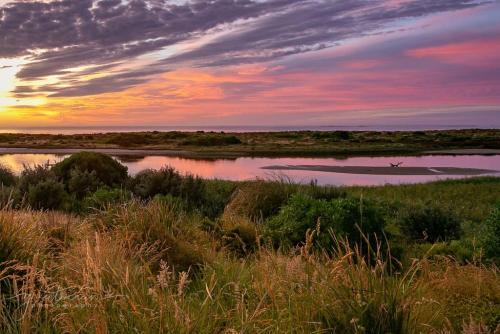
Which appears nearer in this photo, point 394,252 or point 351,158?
point 394,252

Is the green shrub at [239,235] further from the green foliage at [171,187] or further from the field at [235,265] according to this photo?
the green foliage at [171,187]

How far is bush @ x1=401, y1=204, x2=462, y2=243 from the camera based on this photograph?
42.4 ft

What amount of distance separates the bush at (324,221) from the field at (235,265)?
0.09ft

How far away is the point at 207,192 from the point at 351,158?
33997mm

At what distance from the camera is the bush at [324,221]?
32.1 feet

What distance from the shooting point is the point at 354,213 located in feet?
32.9

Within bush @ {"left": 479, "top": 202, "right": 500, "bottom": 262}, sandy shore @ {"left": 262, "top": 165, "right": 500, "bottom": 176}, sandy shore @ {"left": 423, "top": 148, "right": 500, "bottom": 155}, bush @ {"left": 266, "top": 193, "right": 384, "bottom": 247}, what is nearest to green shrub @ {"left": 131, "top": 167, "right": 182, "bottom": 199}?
bush @ {"left": 266, "top": 193, "right": 384, "bottom": 247}

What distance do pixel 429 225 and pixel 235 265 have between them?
738 centimetres

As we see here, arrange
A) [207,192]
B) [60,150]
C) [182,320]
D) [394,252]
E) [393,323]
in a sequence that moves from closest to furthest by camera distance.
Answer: [182,320] < [393,323] < [394,252] < [207,192] < [60,150]

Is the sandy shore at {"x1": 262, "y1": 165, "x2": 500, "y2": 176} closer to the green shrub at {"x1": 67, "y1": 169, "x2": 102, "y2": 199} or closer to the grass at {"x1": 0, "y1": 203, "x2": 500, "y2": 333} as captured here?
the green shrub at {"x1": 67, "y1": 169, "x2": 102, "y2": 199}

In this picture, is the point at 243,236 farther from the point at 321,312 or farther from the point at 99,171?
the point at 99,171

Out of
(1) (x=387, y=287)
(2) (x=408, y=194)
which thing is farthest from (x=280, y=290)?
(2) (x=408, y=194)

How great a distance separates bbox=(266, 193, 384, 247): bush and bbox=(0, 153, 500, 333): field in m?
0.03

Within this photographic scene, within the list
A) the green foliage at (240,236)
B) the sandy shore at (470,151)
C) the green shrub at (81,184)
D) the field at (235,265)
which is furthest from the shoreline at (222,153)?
the green foliage at (240,236)
